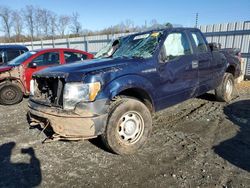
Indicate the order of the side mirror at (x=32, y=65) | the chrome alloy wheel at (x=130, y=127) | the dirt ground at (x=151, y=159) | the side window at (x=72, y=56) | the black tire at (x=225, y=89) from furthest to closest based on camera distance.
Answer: the side window at (x=72, y=56), the side mirror at (x=32, y=65), the black tire at (x=225, y=89), the chrome alloy wheel at (x=130, y=127), the dirt ground at (x=151, y=159)

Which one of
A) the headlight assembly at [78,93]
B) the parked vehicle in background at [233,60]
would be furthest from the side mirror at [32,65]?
the parked vehicle in background at [233,60]

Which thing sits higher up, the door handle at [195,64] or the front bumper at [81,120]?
the door handle at [195,64]

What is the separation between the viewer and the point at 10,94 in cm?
746

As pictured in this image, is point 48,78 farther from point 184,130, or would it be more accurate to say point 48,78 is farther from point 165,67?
point 184,130

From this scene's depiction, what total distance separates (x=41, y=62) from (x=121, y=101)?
4.91 meters

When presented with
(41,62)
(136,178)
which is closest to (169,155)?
(136,178)

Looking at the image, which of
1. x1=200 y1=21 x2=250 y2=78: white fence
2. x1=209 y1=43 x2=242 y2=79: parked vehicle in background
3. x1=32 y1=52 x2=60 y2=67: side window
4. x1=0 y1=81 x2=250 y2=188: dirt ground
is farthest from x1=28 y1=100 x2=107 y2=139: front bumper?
x1=200 y1=21 x2=250 y2=78: white fence

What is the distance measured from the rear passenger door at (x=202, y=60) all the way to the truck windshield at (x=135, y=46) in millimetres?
1141

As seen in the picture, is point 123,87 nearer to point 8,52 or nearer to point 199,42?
point 199,42

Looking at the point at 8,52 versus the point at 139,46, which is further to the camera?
the point at 8,52

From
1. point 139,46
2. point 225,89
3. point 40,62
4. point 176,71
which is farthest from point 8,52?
point 225,89

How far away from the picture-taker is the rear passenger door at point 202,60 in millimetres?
5344

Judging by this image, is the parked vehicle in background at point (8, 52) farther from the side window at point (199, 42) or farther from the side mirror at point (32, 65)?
the side window at point (199, 42)

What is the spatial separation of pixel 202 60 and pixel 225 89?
1.57 m
